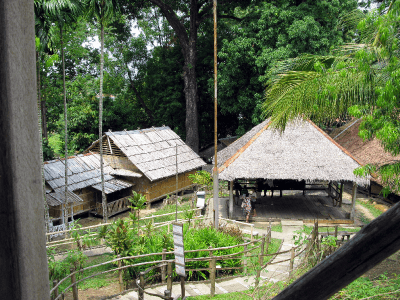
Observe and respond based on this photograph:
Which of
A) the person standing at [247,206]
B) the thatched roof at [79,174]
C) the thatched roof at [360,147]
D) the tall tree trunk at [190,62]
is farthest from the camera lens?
the tall tree trunk at [190,62]

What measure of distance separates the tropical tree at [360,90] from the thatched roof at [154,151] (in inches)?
403

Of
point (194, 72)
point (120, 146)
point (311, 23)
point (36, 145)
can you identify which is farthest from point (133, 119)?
point (36, 145)

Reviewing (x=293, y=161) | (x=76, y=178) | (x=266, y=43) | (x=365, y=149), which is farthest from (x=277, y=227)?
(x=266, y=43)

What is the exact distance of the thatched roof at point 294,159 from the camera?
1209 cm

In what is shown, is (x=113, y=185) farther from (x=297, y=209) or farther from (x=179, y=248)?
(x=179, y=248)

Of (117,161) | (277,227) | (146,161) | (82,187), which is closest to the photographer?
(277,227)

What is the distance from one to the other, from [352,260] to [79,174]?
52.0ft

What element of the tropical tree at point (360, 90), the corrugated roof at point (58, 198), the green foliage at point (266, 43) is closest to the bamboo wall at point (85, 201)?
the corrugated roof at point (58, 198)

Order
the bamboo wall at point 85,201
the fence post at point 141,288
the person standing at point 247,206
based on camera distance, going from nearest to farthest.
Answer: the fence post at point 141,288 < the person standing at point 247,206 < the bamboo wall at point 85,201

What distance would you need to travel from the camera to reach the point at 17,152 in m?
0.67

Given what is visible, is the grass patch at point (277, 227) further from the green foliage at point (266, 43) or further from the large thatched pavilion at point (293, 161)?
the green foliage at point (266, 43)

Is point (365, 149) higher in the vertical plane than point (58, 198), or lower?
higher

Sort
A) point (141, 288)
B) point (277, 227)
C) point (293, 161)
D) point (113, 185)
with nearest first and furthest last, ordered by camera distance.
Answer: point (141, 288)
point (277, 227)
point (293, 161)
point (113, 185)

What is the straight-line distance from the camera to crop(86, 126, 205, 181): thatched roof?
1659 cm
